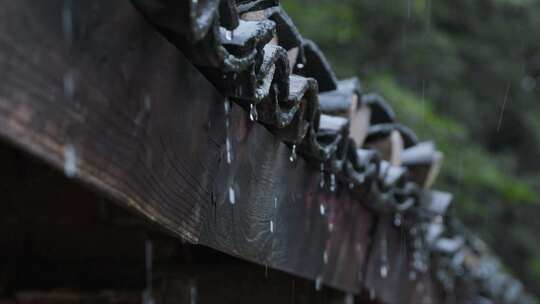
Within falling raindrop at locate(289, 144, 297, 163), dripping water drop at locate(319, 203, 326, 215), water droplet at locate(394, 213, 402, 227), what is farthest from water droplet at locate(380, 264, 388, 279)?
falling raindrop at locate(289, 144, 297, 163)

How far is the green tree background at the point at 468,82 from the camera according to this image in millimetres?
13898

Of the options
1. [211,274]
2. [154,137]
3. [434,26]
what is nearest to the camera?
[154,137]

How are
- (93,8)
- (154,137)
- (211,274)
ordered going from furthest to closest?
(211,274) → (154,137) → (93,8)

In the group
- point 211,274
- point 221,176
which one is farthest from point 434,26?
point 221,176

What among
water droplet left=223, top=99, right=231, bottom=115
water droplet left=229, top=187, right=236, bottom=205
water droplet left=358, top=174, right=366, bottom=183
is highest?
water droplet left=223, top=99, right=231, bottom=115

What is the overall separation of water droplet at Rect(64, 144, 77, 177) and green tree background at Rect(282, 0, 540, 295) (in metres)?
11.8

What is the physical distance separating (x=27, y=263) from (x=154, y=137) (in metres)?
2.33

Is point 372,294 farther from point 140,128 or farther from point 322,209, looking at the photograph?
point 140,128

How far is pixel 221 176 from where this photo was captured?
221 cm

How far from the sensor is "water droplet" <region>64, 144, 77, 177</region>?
1345mm

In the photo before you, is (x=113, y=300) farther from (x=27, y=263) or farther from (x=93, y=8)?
(x=93, y=8)

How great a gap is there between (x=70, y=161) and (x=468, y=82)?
18.4m

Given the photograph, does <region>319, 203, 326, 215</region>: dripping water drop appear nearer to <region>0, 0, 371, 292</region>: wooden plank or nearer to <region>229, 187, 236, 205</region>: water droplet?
<region>0, 0, 371, 292</region>: wooden plank

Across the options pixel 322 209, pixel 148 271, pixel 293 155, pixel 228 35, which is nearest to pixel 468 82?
pixel 148 271
